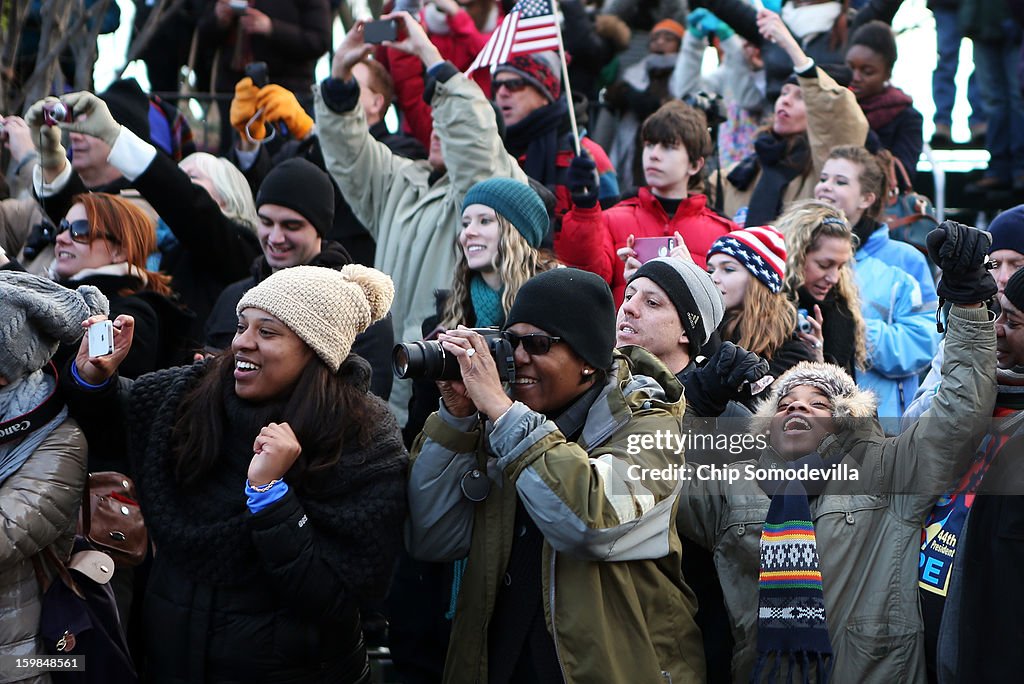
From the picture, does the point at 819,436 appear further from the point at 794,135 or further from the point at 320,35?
the point at 320,35

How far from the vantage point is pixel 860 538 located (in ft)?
13.6

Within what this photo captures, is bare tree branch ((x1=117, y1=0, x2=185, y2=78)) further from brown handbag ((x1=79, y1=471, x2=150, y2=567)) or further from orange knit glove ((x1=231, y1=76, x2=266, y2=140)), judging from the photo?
Answer: brown handbag ((x1=79, y1=471, x2=150, y2=567))

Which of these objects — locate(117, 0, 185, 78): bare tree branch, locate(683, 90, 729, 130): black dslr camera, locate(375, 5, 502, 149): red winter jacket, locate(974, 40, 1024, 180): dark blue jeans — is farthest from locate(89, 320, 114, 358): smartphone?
locate(974, 40, 1024, 180): dark blue jeans

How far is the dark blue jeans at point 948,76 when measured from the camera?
955 cm

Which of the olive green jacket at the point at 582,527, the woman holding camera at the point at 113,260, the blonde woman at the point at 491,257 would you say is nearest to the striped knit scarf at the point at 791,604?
the olive green jacket at the point at 582,527

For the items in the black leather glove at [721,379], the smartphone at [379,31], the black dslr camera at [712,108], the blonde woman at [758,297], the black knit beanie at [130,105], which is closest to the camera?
the black leather glove at [721,379]

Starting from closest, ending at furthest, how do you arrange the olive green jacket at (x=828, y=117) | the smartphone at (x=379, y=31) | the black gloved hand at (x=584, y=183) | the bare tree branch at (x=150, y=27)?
the black gloved hand at (x=584, y=183) → the smartphone at (x=379, y=31) → the olive green jacket at (x=828, y=117) → the bare tree branch at (x=150, y=27)

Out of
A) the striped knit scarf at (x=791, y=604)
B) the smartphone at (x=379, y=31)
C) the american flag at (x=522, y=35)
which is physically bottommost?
the striped knit scarf at (x=791, y=604)

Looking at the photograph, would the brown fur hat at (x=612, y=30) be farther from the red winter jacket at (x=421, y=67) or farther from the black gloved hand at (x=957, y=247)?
the black gloved hand at (x=957, y=247)

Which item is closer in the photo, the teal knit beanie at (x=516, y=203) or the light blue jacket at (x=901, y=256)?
the teal knit beanie at (x=516, y=203)

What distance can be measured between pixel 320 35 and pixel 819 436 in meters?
5.26

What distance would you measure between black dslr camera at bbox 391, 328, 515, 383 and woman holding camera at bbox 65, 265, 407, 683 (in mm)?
348

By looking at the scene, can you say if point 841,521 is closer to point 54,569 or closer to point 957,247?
point 957,247

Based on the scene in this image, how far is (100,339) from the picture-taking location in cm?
383
